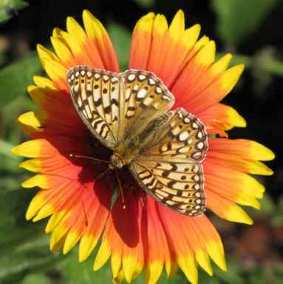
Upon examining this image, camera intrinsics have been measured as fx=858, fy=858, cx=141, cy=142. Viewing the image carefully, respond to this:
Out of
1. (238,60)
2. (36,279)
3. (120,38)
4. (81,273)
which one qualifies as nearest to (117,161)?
(81,273)

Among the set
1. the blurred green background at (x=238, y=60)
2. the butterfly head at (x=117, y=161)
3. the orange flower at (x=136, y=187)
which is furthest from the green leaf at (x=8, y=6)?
the blurred green background at (x=238, y=60)

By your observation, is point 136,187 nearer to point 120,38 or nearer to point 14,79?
point 14,79

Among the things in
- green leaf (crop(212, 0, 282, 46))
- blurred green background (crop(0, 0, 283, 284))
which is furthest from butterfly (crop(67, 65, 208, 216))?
green leaf (crop(212, 0, 282, 46))

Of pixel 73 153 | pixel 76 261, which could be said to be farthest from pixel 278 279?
pixel 73 153

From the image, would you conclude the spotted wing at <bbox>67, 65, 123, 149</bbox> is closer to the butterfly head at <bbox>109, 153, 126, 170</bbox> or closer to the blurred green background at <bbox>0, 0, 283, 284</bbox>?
Answer: the butterfly head at <bbox>109, 153, 126, 170</bbox>

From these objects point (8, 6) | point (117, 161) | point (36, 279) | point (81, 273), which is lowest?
point (36, 279)

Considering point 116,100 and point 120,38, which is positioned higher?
point 116,100

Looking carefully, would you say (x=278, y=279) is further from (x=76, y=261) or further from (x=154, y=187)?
(x=154, y=187)
